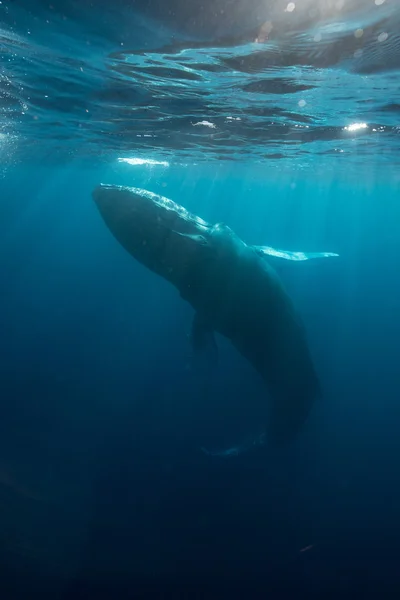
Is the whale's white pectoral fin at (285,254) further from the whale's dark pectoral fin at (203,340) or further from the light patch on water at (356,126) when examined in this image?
the light patch on water at (356,126)

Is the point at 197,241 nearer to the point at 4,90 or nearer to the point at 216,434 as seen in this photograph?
the point at 216,434

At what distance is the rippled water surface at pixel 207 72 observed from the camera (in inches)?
285

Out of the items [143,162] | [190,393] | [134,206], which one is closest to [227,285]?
[134,206]

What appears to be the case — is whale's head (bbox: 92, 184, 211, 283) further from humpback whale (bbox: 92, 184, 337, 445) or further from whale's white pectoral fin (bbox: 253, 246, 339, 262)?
whale's white pectoral fin (bbox: 253, 246, 339, 262)

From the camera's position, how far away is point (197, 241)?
6129mm

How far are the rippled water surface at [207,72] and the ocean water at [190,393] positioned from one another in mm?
65

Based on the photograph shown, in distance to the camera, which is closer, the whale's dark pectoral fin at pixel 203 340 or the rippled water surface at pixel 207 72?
the rippled water surface at pixel 207 72

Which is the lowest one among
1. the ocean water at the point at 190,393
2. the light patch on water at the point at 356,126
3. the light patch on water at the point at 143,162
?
the ocean water at the point at 190,393

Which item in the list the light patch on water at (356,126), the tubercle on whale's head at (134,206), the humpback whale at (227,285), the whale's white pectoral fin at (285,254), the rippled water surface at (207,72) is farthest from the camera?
the light patch on water at (356,126)

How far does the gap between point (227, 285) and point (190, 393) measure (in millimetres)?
10475

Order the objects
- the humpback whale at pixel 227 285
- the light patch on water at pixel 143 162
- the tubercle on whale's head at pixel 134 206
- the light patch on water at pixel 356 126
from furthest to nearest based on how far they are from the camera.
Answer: the light patch on water at pixel 143 162 → the light patch on water at pixel 356 126 → the humpback whale at pixel 227 285 → the tubercle on whale's head at pixel 134 206

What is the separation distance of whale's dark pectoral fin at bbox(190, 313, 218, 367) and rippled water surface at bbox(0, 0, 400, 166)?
497cm

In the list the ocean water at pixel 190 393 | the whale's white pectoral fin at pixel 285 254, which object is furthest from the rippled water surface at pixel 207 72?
the whale's white pectoral fin at pixel 285 254

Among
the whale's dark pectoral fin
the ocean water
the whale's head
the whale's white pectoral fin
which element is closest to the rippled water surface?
the ocean water
